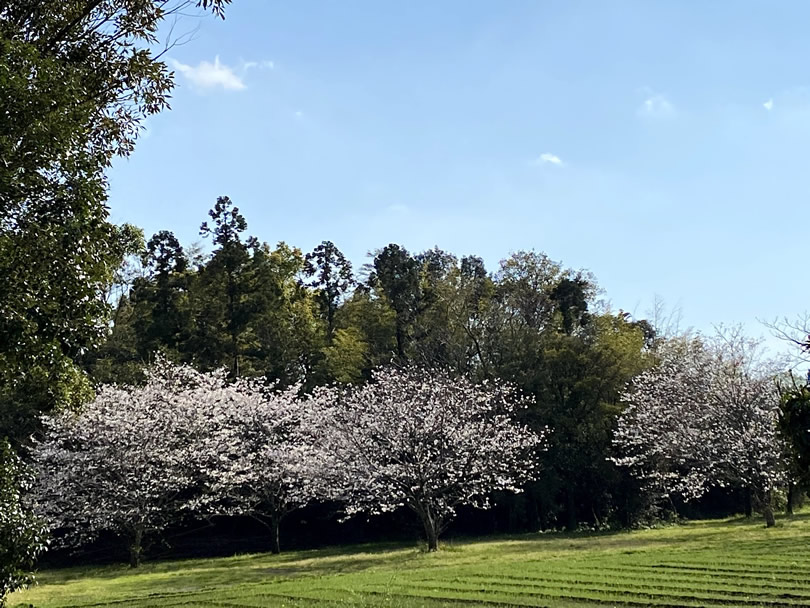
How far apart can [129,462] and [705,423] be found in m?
19.7

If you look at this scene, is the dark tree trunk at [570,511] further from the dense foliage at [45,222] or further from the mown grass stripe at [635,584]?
the dense foliage at [45,222]

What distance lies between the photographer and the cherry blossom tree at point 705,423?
22172mm

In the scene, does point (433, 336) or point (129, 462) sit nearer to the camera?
point (129, 462)

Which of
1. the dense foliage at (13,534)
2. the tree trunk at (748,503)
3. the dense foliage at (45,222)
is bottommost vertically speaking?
the tree trunk at (748,503)

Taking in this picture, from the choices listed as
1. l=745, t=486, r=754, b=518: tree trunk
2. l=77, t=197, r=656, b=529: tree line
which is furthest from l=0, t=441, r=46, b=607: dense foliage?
l=745, t=486, r=754, b=518: tree trunk

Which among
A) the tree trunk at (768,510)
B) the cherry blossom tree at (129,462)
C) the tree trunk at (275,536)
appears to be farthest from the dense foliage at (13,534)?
the tree trunk at (768,510)

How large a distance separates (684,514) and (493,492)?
951 centimetres

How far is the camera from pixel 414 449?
2198 cm

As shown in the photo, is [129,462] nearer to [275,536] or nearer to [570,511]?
[275,536]

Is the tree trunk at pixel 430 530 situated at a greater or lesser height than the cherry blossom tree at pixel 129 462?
lesser

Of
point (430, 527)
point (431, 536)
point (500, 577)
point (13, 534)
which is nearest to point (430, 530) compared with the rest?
point (430, 527)

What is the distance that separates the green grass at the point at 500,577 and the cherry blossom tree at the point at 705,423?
1.99m

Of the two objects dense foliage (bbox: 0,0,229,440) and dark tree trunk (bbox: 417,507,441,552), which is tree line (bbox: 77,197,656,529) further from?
dense foliage (bbox: 0,0,229,440)

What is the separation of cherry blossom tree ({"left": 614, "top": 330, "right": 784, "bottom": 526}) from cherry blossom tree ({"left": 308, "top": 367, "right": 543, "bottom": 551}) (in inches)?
200
